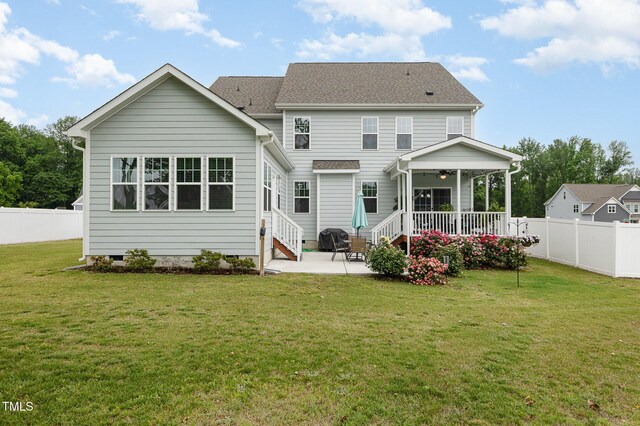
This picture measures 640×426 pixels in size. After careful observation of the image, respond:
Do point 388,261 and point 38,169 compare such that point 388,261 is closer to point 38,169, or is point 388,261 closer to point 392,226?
point 392,226

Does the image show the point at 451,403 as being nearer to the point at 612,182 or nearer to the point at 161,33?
the point at 161,33

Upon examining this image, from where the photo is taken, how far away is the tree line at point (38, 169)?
4506cm

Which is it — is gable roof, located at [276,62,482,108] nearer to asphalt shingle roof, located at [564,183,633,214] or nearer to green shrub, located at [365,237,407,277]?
green shrub, located at [365,237,407,277]

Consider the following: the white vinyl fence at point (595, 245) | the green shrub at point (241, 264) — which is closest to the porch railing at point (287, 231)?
the green shrub at point (241, 264)

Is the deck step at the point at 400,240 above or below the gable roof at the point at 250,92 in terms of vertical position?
below

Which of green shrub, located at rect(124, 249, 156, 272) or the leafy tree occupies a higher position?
the leafy tree

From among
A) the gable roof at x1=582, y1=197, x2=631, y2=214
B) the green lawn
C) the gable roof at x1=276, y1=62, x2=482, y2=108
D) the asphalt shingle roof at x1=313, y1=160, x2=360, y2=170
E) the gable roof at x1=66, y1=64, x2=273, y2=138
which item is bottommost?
the green lawn

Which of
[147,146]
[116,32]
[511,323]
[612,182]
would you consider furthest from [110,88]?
[612,182]

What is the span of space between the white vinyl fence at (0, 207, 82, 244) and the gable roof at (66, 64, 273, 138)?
38.8 feet

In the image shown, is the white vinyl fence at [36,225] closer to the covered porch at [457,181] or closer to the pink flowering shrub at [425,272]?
the covered porch at [457,181]

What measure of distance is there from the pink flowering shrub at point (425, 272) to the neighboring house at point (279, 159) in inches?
137

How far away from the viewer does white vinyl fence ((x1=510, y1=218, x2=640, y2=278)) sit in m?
9.47

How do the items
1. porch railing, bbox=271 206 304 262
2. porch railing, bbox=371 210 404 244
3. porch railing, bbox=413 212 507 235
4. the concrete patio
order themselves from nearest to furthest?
the concrete patio
porch railing, bbox=271 206 304 262
porch railing, bbox=413 212 507 235
porch railing, bbox=371 210 404 244

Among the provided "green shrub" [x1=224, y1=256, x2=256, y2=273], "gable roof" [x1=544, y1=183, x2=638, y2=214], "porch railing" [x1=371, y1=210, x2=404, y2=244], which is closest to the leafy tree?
"green shrub" [x1=224, y1=256, x2=256, y2=273]
